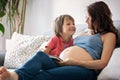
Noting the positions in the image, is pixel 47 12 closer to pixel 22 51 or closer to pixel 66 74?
pixel 22 51

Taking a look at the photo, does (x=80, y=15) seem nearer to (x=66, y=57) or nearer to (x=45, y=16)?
(x=45, y=16)

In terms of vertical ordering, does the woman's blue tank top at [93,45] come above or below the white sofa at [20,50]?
above

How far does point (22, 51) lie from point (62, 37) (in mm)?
468

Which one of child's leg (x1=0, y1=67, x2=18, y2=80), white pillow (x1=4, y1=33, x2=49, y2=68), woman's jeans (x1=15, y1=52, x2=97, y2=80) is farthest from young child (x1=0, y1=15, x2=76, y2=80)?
child's leg (x1=0, y1=67, x2=18, y2=80)

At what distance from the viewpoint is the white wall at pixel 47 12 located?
2900 millimetres

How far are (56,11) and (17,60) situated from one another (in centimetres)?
98

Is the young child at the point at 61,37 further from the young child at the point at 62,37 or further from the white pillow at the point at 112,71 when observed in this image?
the white pillow at the point at 112,71

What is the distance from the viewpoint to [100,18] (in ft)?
6.88

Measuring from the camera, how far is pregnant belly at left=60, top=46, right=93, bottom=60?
6.39 ft

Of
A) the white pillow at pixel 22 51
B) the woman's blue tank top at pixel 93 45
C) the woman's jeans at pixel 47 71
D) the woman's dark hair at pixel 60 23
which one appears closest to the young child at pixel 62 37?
the woman's dark hair at pixel 60 23

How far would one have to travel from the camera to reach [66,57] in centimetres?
198

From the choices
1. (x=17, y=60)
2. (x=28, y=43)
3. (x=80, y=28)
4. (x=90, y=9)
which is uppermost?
(x=90, y=9)

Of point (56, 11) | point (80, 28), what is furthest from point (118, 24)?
point (56, 11)

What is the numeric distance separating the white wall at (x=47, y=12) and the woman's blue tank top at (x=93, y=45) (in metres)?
0.65
